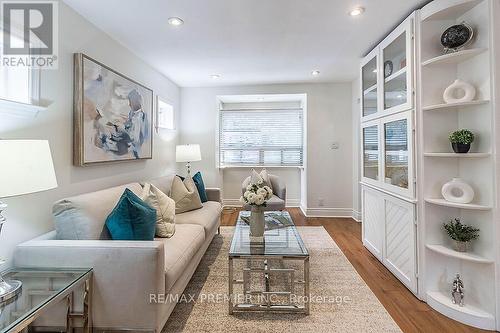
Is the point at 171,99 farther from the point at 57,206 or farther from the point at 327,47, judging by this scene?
the point at 57,206

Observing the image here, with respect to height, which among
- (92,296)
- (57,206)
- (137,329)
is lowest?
(137,329)

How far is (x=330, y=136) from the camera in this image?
16.2 feet

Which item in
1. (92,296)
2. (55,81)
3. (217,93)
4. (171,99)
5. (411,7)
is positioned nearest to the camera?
(92,296)

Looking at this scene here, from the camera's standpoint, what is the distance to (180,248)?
2090mm

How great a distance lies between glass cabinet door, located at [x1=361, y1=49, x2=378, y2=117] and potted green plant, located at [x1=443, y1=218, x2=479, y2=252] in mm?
1441

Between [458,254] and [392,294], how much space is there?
25.2 inches

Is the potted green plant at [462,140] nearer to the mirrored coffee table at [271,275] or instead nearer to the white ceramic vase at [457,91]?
the white ceramic vase at [457,91]

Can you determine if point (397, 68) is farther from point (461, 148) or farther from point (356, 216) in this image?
point (356, 216)

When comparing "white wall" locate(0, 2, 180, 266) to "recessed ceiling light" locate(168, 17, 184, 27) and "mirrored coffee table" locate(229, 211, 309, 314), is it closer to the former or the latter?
"recessed ceiling light" locate(168, 17, 184, 27)

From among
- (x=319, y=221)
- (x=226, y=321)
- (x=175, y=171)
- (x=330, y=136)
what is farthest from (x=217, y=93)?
(x=226, y=321)

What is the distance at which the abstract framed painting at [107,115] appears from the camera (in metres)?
2.26

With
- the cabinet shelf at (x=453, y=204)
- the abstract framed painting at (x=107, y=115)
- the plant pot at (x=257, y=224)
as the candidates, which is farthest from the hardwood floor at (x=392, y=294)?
the abstract framed painting at (x=107, y=115)

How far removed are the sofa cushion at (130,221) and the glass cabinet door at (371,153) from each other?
2425mm

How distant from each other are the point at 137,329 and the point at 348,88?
15.7 feet
